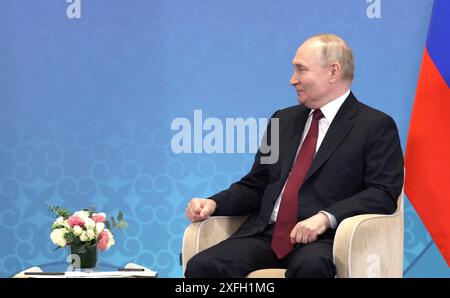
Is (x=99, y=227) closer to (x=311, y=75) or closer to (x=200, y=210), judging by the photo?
(x=200, y=210)

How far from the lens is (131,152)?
4.75 m

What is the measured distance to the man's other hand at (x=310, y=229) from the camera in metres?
3.18

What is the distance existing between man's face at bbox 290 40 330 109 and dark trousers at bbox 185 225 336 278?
2.09ft

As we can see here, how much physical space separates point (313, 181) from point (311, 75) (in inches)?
19.5

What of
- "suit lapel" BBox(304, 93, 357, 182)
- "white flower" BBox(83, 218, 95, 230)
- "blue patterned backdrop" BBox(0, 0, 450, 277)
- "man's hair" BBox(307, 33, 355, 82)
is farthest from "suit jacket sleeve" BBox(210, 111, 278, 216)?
"blue patterned backdrop" BBox(0, 0, 450, 277)

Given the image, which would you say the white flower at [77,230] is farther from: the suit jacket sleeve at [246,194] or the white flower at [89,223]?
the suit jacket sleeve at [246,194]

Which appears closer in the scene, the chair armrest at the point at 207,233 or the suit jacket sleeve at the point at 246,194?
the chair armrest at the point at 207,233

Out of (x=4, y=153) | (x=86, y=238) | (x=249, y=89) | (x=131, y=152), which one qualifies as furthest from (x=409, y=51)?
(x=4, y=153)

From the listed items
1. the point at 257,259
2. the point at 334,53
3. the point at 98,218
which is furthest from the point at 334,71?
the point at 98,218

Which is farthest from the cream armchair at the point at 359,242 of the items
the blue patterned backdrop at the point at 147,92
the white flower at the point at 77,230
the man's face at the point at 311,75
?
the blue patterned backdrop at the point at 147,92

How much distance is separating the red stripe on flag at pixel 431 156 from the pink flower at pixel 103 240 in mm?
1755

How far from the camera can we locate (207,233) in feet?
11.6

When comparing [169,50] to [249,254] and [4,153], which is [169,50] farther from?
[249,254]

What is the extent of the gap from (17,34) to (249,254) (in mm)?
2285
